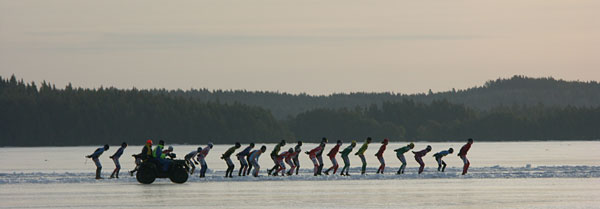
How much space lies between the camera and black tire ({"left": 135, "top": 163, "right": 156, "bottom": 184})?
40.0 m

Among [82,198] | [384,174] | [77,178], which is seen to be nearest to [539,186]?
[384,174]

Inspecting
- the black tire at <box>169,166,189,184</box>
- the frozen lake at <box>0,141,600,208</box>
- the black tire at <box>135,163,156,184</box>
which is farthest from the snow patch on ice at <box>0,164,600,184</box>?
the black tire at <box>169,166,189,184</box>

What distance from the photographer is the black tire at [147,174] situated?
40031 millimetres

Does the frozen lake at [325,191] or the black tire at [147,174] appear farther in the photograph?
the black tire at [147,174]

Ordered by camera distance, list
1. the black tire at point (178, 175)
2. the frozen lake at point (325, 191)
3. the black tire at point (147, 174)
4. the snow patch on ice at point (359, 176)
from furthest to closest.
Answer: the snow patch on ice at point (359, 176) → the black tire at point (178, 175) → the black tire at point (147, 174) → the frozen lake at point (325, 191)

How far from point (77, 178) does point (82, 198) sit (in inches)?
476

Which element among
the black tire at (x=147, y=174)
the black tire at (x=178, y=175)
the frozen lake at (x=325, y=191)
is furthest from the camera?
the black tire at (x=178, y=175)

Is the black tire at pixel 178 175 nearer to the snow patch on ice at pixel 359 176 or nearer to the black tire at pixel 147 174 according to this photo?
the black tire at pixel 147 174

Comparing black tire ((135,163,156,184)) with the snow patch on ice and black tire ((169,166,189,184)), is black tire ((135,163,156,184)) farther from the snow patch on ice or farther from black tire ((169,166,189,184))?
the snow patch on ice

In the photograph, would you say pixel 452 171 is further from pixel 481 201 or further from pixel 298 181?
pixel 481 201

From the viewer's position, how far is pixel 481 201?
97.2ft

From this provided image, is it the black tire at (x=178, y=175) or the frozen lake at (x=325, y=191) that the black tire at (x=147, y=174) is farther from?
the black tire at (x=178, y=175)

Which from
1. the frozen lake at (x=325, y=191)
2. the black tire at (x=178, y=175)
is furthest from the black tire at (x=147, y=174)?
the black tire at (x=178, y=175)

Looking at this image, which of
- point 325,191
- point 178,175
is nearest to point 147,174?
point 178,175
